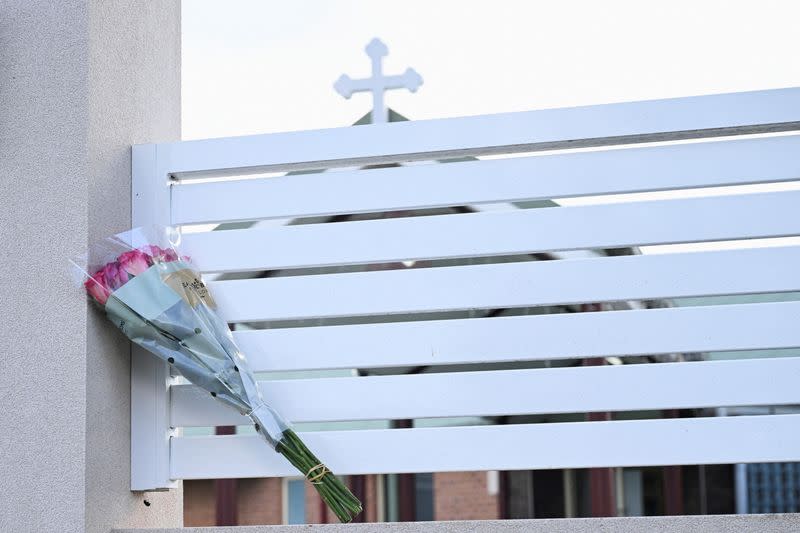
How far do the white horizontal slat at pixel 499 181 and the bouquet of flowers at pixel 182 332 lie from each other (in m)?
0.29

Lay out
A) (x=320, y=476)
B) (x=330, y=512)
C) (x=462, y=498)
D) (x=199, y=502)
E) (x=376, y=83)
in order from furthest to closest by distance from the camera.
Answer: (x=199, y=502), (x=462, y=498), (x=330, y=512), (x=376, y=83), (x=320, y=476)

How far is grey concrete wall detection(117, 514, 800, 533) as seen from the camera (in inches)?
88.7

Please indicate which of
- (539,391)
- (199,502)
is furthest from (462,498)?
(539,391)

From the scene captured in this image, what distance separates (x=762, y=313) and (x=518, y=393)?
0.59 m

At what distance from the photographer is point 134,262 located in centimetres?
244

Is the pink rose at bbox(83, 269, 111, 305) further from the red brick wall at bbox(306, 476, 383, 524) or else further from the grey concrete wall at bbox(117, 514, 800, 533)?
the red brick wall at bbox(306, 476, 383, 524)

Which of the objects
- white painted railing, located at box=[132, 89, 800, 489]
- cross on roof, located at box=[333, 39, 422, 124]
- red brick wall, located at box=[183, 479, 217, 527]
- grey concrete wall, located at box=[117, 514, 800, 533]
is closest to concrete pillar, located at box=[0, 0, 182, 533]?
white painted railing, located at box=[132, 89, 800, 489]

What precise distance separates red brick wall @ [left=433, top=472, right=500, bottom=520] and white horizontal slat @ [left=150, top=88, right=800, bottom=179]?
9436mm

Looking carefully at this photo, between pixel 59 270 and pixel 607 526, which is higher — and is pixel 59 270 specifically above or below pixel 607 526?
above

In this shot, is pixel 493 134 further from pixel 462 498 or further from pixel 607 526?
pixel 462 498

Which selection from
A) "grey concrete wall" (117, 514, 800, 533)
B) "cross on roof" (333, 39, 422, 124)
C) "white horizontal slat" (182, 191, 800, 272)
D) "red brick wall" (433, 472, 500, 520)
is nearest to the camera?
"grey concrete wall" (117, 514, 800, 533)

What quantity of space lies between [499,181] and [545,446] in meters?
0.64

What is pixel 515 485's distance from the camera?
13.0 m

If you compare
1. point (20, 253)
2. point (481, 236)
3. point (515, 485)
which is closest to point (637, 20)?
point (481, 236)
